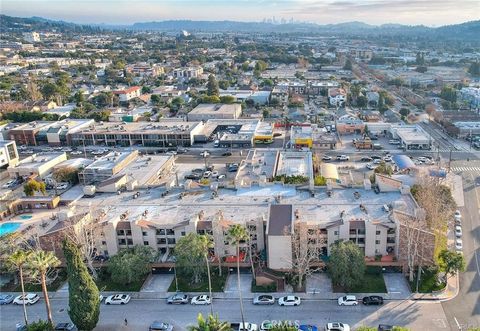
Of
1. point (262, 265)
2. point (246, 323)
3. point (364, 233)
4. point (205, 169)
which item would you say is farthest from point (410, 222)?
point (205, 169)

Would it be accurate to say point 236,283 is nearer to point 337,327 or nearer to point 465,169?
point 337,327

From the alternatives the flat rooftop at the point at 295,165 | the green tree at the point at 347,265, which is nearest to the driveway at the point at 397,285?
the green tree at the point at 347,265

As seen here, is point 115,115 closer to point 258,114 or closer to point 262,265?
point 258,114

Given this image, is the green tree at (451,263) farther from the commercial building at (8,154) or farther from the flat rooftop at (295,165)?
the commercial building at (8,154)

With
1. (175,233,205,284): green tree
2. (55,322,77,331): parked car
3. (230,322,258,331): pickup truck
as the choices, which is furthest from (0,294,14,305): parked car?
(230,322,258,331): pickup truck

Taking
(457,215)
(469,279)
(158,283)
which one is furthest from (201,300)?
(457,215)

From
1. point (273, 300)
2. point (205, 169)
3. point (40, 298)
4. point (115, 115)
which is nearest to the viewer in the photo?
point (273, 300)
